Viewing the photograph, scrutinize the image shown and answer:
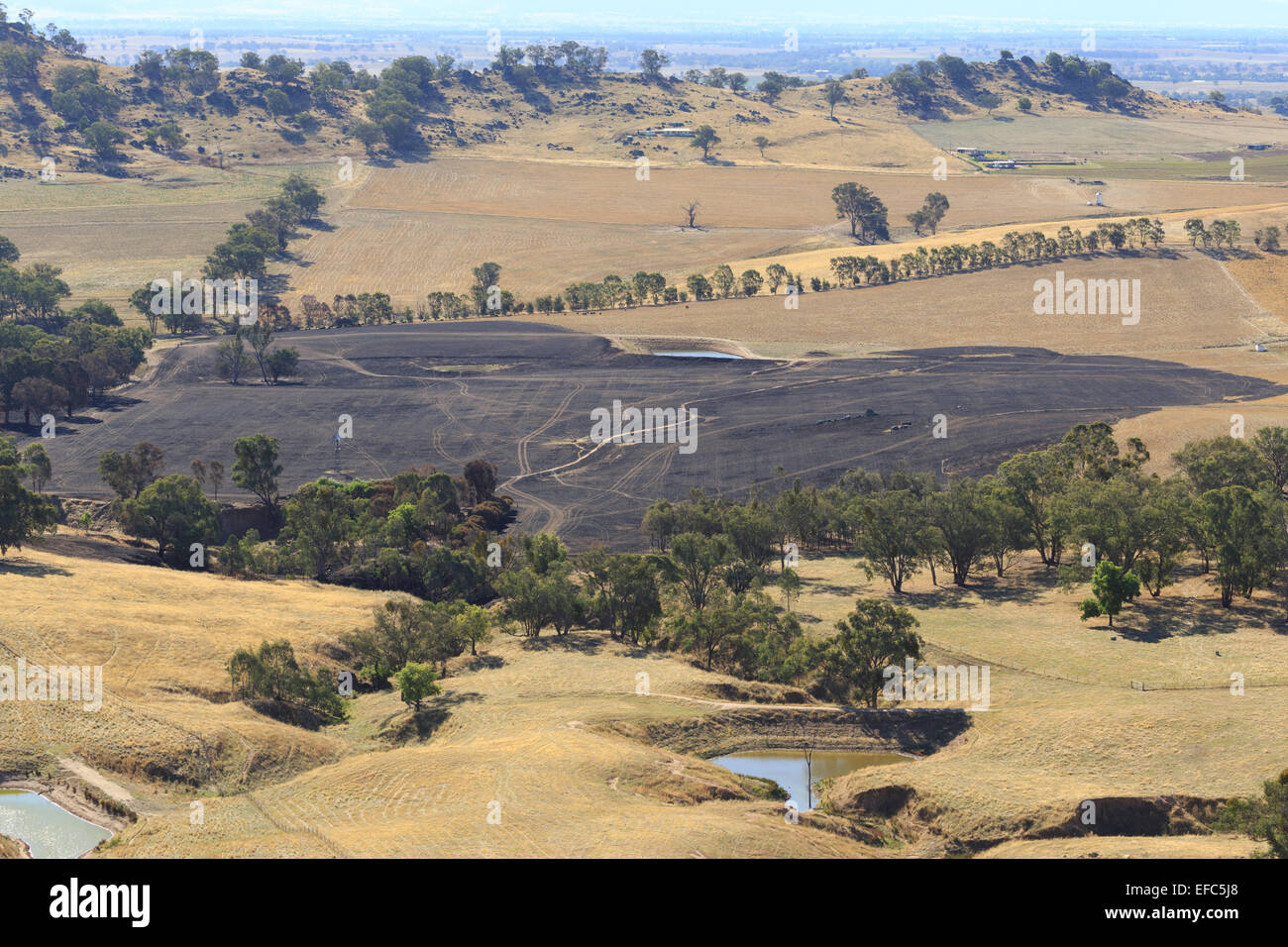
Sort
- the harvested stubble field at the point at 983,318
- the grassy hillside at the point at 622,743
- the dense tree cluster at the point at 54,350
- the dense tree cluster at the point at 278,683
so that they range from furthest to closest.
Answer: the harvested stubble field at the point at 983,318 < the dense tree cluster at the point at 54,350 < the dense tree cluster at the point at 278,683 < the grassy hillside at the point at 622,743

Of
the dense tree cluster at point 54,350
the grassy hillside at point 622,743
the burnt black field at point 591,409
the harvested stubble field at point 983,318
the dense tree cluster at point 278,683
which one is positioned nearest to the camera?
the grassy hillside at point 622,743

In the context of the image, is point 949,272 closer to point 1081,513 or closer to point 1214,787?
point 1081,513

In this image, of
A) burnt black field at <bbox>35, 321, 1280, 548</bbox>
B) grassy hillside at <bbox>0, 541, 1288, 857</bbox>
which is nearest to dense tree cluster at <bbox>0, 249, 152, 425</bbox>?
burnt black field at <bbox>35, 321, 1280, 548</bbox>

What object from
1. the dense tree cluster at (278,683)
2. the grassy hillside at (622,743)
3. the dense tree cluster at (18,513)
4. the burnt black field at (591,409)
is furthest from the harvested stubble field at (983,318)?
the dense tree cluster at (278,683)

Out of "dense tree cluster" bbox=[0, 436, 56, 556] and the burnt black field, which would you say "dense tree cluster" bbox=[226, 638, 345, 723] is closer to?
"dense tree cluster" bbox=[0, 436, 56, 556]

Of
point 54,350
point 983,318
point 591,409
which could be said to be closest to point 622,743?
point 591,409

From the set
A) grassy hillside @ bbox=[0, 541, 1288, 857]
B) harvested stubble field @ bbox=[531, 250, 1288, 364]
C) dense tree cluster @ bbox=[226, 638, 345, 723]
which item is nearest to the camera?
grassy hillside @ bbox=[0, 541, 1288, 857]

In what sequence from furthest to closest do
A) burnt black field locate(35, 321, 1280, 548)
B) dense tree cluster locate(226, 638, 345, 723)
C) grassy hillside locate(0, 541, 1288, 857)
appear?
burnt black field locate(35, 321, 1280, 548) < dense tree cluster locate(226, 638, 345, 723) < grassy hillside locate(0, 541, 1288, 857)

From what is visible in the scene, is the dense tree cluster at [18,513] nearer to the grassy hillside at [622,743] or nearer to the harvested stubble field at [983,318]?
the grassy hillside at [622,743]

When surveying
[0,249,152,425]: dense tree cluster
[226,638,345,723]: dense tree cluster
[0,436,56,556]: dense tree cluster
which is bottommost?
[226,638,345,723]: dense tree cluster
